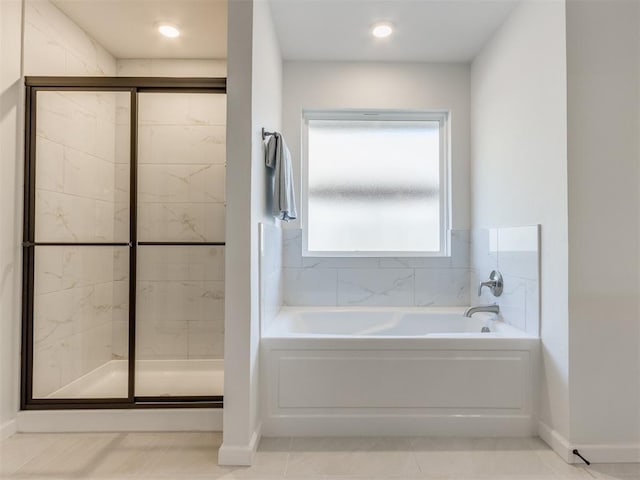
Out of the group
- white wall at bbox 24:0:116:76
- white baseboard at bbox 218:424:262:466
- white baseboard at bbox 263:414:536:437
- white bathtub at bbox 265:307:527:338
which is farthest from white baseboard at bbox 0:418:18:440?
white wall at bbox 24:0:116:76

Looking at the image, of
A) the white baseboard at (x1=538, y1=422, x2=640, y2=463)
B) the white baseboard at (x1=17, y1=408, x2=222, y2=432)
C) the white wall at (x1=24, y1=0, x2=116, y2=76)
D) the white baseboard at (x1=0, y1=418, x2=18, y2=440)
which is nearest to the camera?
the white baseboard at (x1=538, y1=422, x2=640, y2=463)

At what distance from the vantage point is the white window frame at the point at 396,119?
3.17m

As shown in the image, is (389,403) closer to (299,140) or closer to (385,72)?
(299,140)

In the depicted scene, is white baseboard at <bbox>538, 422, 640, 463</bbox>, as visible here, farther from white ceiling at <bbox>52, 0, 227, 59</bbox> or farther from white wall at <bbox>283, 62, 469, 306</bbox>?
white ceiling at <bbox>52, 0, 227, 59</bbox>

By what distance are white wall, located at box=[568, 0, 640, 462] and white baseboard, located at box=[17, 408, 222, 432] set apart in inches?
75.1

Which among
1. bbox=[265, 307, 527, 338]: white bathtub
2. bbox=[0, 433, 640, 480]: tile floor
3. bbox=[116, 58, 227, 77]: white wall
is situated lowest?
bbox=[0, 433, 640, 480]: tile floor

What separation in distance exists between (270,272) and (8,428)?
64.4 inches

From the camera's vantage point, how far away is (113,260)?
2562 millimetres

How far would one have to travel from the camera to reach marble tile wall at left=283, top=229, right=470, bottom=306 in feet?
10.2

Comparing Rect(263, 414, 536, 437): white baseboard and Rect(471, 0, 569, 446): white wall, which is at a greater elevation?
Rect(471, 0, 569, 446): white wall

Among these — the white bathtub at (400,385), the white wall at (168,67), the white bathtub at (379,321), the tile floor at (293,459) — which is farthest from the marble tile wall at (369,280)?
the white wall at (168,67)

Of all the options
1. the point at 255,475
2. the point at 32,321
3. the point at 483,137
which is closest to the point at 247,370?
the point at 255,475

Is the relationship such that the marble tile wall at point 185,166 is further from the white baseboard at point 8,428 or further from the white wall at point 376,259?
the white baseboard at point 8,428

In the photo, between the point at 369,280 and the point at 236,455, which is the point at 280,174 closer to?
the point at 369,280
